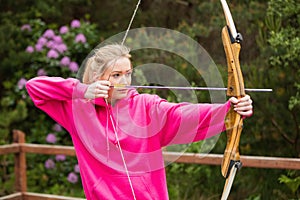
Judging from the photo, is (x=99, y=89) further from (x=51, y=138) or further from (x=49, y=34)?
(x=49, y=34)

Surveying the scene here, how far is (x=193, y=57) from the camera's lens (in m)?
4.65

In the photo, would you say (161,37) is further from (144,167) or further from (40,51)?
(144,167)

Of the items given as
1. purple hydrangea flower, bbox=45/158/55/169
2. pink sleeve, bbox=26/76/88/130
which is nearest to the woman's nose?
pink sleeve, bbox=26/76/88/130

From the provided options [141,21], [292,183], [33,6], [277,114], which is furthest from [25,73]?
[292,183]

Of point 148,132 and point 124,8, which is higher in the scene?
point 124,8

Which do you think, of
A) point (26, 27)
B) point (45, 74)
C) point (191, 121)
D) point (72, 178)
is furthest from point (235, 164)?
point (26, 27)

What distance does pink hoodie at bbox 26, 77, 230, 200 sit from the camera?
91.3 inches

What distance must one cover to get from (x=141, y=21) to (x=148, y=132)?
15.0ft

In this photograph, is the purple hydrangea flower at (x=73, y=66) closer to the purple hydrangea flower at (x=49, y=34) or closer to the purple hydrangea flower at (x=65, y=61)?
the purple hydrangea flower at (x=65, y=61)

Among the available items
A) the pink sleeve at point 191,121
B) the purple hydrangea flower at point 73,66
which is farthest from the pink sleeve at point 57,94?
the purple hydrangea flower at point 73,66

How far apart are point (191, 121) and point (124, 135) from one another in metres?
0.27

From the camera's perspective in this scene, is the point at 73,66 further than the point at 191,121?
Yes

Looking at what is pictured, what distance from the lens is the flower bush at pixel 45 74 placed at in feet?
19.4

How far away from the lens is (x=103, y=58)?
7.73ft
